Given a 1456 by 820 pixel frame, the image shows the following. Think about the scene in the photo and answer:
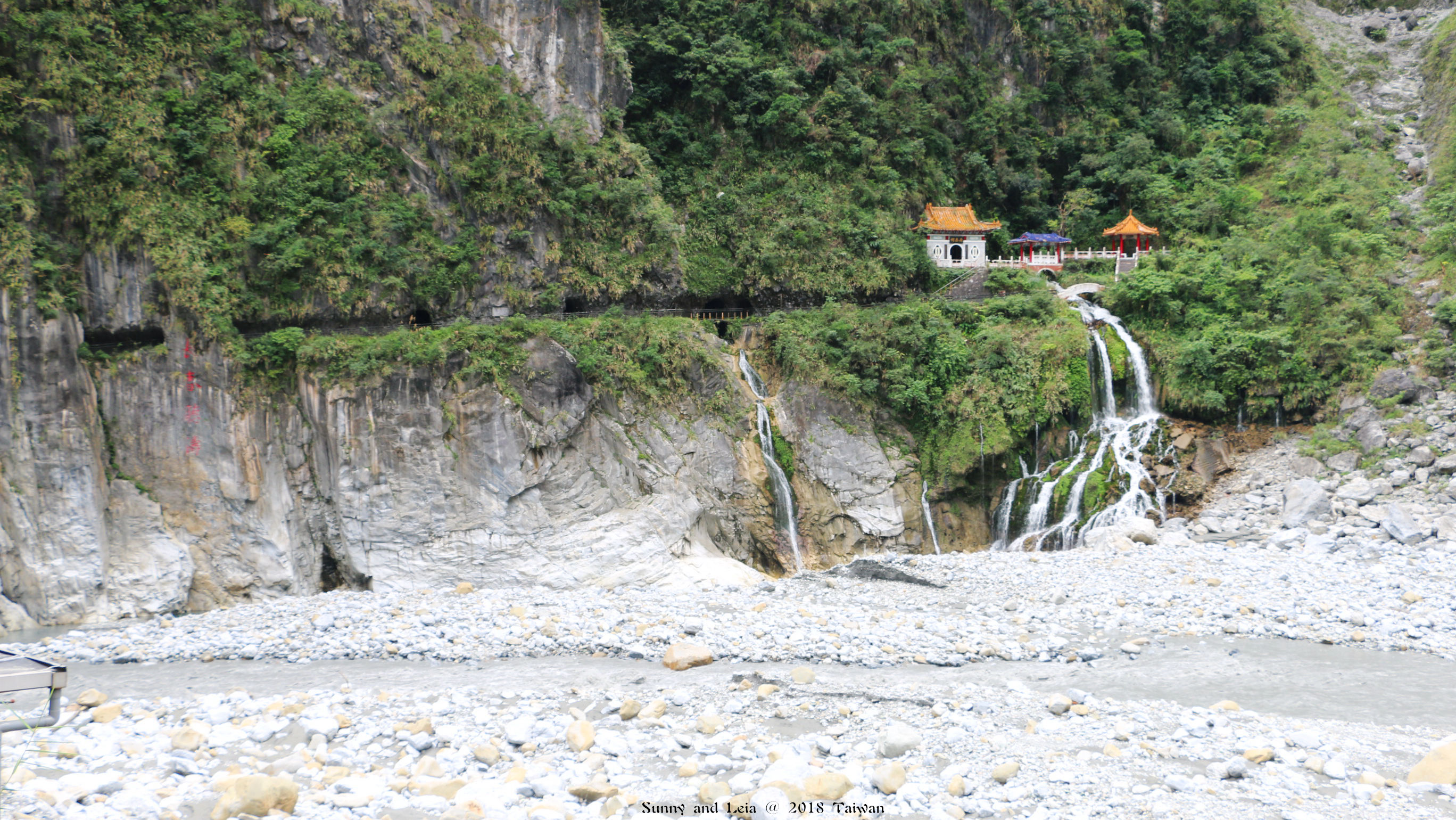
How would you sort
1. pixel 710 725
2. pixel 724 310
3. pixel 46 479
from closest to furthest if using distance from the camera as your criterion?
pixel 710 725 < pixel 46 479 < pixel 724 310

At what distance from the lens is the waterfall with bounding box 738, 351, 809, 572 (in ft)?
74.0

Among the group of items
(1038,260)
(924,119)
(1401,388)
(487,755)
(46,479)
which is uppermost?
(924,119)

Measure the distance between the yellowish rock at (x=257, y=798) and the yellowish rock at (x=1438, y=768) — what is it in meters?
10.8

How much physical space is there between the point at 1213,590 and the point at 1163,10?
34.9 metres

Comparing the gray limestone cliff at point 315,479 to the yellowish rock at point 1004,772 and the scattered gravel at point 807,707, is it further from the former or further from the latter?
the yellowish rock at point 1004,772

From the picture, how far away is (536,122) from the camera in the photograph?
83.4 feet

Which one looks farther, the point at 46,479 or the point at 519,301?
the point at 519,301

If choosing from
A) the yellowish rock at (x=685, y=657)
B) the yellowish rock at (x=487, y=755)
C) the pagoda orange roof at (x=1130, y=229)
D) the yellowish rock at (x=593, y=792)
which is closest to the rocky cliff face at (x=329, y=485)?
the yellowish rock at (x=685, y=657)

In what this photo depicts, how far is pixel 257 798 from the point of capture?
756cm

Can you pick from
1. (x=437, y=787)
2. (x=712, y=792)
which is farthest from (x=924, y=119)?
(x=437, y=787)


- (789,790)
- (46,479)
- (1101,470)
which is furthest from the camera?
(1101,470)

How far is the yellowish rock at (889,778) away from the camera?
26.2 feet

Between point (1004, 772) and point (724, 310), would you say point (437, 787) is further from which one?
point (724, 310)

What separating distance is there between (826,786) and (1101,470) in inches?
696
